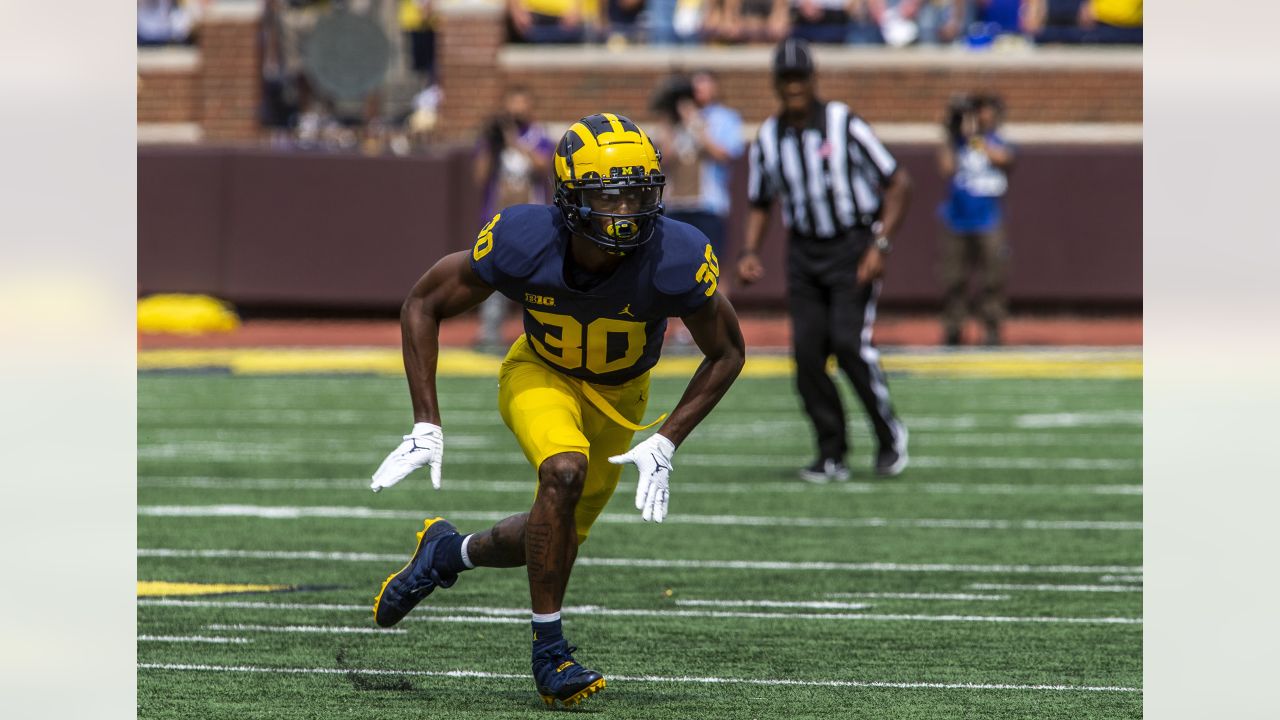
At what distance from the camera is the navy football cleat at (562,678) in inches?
202

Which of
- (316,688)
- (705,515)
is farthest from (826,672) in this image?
(705,515)

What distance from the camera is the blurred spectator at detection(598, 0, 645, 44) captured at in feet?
68.5

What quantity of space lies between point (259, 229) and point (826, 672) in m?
14.5

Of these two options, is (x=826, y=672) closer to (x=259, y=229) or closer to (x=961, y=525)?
(x=961, y=525)

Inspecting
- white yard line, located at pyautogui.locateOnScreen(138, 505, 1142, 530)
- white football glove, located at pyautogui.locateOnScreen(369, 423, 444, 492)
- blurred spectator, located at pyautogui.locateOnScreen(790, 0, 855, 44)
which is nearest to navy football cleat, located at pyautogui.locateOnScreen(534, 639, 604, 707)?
white football glove, located at pyautogui.locateOnScreen(369, 423, 444, 492)

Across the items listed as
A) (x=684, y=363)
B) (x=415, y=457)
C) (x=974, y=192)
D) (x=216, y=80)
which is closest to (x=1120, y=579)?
(x=415, y=457)

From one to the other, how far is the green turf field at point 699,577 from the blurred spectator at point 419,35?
9308mm

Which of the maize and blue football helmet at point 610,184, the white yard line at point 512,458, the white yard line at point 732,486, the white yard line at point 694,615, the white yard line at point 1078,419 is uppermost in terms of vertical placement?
the maize and blue football helmet at point 610,184

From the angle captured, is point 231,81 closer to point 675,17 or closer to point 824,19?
point 675,17

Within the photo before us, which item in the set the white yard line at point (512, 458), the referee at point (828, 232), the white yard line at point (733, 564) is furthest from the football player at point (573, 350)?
the white yard line at point (512, 458)

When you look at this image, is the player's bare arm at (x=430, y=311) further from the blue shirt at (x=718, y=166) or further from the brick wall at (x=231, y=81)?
the brick wall at (x=231, y=81)

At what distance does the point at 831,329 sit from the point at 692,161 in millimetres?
6237

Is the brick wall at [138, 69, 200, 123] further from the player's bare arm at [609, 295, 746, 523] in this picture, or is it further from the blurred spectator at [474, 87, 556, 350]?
the player's bare arm at [609, 295, 746, 523]

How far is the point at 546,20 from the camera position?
69.7 ft
